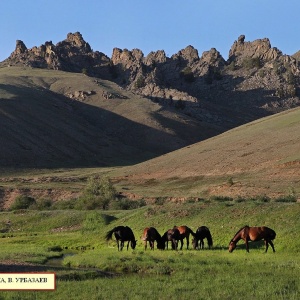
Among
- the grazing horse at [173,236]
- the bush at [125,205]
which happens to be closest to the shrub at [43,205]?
the bush at [125,205]

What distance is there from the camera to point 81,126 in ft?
516

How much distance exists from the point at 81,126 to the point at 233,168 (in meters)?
84.3

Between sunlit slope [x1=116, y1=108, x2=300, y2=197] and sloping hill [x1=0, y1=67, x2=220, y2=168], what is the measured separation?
111 feet

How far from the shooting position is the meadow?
18.0m

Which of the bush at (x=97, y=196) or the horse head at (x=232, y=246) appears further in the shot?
the bush at (x=97, y=196)

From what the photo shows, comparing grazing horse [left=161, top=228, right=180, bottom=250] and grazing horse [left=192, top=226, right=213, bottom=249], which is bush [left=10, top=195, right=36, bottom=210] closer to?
grazing horse [left=161, top=228, right=180, bottom=250]

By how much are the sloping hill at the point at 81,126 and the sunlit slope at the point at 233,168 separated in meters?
33.9

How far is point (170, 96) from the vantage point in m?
196

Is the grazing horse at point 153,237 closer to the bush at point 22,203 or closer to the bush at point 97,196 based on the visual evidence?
the bush at point 97,196

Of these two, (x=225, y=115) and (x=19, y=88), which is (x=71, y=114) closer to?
(x=19, y=88)

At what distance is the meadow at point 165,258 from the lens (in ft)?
58.9

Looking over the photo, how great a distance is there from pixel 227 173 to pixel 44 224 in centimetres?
3728

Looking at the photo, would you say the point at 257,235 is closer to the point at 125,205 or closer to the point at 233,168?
the point at 125,205

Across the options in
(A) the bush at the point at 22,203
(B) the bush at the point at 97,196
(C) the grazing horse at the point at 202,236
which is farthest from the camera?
(A) the bush at the point at 22,203
